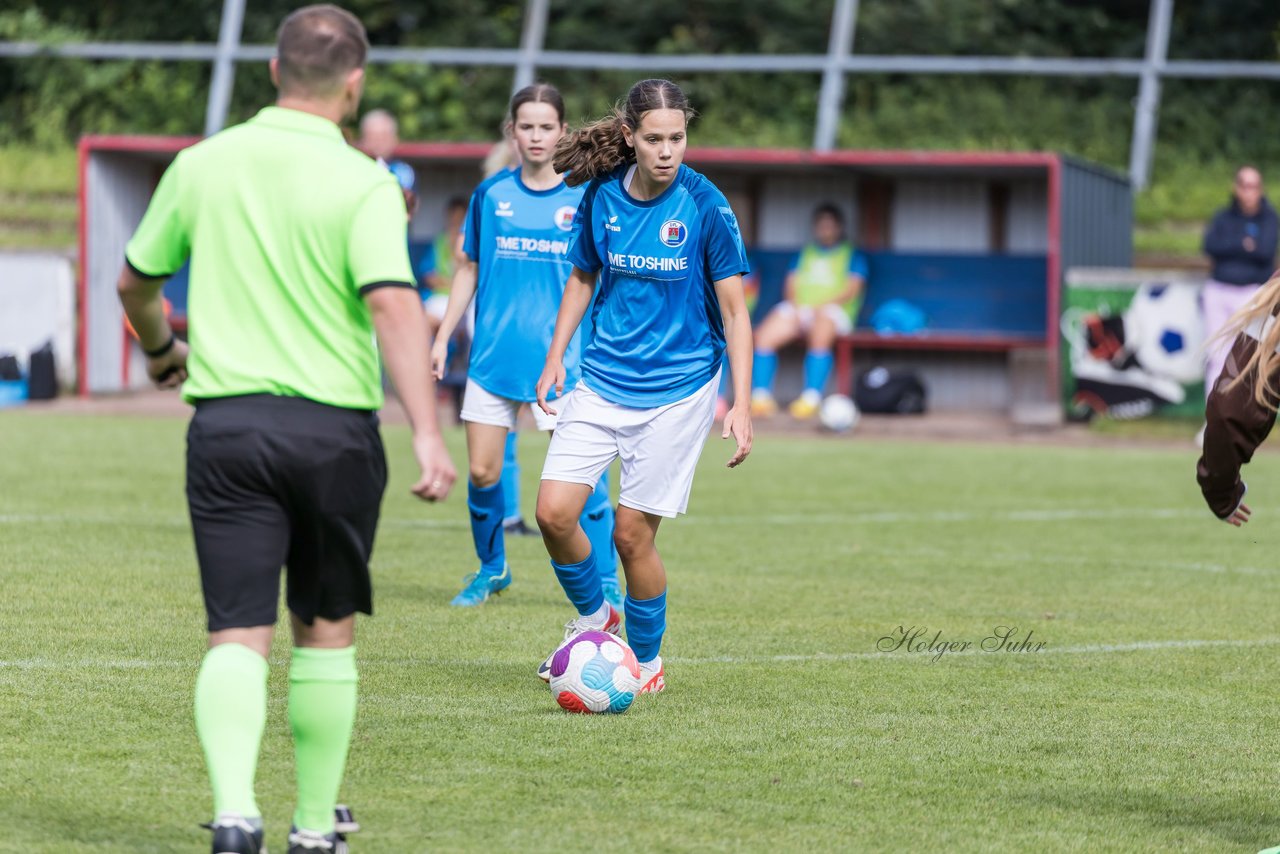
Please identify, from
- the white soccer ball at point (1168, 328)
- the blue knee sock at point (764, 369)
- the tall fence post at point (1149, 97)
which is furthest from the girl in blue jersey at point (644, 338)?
the tall fence post at point (1149, 97)

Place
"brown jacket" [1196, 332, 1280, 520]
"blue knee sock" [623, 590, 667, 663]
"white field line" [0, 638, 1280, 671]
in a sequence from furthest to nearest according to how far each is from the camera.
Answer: "white field line" [0, 638, 1280, 671], "blue knee sock" [623, 590, 667, 663], "brown jacket" [1196, 332, 1280, 520]

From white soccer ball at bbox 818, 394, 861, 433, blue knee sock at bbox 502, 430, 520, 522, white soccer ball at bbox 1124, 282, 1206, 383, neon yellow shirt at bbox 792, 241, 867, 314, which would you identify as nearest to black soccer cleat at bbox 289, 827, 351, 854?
blue knee sock at bbox 502, 430, 520, 522

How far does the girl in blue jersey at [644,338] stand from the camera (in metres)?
6.43

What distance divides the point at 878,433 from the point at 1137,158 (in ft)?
23.6

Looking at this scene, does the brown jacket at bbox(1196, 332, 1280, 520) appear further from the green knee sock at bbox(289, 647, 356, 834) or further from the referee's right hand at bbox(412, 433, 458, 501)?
the green knee sock at bbox(289, 647, 356, 834)

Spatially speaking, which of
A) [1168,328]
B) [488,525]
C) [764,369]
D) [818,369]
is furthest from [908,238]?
[488,525]

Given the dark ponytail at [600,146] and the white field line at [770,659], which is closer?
the dark ponytail at [600,146]

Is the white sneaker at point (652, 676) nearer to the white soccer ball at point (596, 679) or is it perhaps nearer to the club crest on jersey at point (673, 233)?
the white soccer ball at point (596, 679)

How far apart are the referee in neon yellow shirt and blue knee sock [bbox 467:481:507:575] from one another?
4.19 m

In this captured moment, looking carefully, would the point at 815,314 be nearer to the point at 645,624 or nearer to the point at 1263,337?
the point at 645,624

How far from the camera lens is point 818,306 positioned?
841 inches

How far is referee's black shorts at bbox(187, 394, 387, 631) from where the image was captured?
4.20 m

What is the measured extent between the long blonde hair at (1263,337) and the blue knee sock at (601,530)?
395cm

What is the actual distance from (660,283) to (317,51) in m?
2.44
